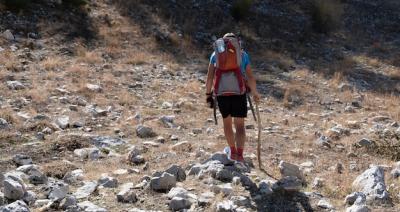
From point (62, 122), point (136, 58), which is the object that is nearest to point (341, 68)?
point (136, 58)

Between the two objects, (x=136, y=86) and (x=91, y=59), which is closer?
(x=136, y=86)

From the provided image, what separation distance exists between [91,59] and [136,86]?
2063mm

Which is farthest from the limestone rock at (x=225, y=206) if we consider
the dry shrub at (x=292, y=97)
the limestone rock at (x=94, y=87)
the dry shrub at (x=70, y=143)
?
the dry shrub at (x=292, y=97)

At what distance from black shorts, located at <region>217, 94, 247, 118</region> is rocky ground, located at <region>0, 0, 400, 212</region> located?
1.97 feet

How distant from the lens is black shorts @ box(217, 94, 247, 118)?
6.21 meters

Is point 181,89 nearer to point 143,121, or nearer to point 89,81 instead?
point 89,81

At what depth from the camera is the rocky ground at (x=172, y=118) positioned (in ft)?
17.9

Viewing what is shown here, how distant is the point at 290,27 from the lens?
19.5 meters

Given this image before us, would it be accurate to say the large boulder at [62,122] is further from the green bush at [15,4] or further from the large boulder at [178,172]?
the green bush at [15,4]

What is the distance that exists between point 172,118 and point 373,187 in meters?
4.50

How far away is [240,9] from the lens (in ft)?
62.5

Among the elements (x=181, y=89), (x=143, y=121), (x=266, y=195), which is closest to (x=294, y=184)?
(x=266, y=195)

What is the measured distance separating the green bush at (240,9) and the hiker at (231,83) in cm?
1296

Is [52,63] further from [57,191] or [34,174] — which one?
[57,191]
